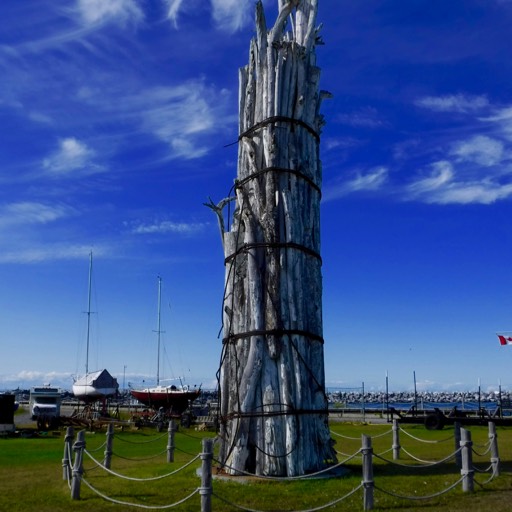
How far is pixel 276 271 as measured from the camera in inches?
484

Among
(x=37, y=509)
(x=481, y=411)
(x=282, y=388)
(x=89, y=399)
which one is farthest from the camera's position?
(x=89, y=399)

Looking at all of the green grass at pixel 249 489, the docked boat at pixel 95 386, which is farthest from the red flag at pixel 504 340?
the docked boat at pixel 95 386

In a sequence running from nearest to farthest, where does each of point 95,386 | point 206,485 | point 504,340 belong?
point 206,485 → point 504,340 → point 95,386

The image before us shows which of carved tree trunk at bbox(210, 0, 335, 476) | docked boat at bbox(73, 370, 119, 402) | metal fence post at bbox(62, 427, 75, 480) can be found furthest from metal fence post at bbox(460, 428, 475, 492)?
docked boat at bbox(73, 370, 119, 402)

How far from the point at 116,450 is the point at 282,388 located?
978 cm

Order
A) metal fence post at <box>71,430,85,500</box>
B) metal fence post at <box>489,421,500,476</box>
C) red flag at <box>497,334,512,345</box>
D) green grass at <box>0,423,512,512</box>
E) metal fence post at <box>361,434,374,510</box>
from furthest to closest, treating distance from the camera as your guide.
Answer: red flag at <box>497,334,512,345</box>, metal fence post at <box>489,421,500,476</box>, metal fence post at <box>71,430,85,500</box>, green grass at <box>0,423,512,512</box>, metal fence post at <box>361,434,374,510</box>

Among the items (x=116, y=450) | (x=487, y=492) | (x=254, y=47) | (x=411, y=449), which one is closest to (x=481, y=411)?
(x=411, y=449)

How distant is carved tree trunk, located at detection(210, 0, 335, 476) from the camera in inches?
457

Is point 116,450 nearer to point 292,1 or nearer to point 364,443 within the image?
point 364,443

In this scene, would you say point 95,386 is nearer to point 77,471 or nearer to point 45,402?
point 45,402

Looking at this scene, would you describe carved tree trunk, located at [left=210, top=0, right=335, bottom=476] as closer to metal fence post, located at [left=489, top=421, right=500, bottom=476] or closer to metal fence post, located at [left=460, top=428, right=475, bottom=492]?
metal fence post, located at [left=460, top=428, right=475, bottom=492]

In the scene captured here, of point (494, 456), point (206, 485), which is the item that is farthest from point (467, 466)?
point (206, 485)

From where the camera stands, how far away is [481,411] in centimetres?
2977

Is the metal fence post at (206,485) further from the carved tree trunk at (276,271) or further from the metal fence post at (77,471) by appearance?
the metal fence post at (77,471)
